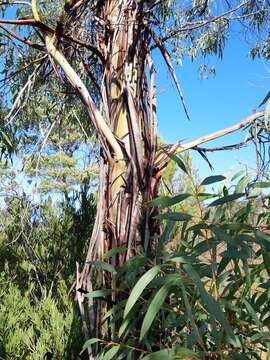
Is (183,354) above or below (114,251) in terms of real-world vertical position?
below

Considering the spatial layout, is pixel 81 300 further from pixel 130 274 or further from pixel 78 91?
pixel 78 91

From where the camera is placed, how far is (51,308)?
1.98 meters

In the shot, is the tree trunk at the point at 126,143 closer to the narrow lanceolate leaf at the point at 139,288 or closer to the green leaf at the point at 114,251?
the green leaf at the point at 114,251

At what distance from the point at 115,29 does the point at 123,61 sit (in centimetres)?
13

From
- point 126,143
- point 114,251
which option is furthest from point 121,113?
point 114,251

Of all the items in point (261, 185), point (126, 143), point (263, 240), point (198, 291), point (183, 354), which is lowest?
point (183, 354)

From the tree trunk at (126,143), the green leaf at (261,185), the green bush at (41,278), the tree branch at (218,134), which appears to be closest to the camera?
the green leaf at (261,185)

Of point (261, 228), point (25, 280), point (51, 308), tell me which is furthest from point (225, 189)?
point (25, 280)

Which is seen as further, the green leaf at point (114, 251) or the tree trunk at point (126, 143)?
the tree trunk at point (126, 143)

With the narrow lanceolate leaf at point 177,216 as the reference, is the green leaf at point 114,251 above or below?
below

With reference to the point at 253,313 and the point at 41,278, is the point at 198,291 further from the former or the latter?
the point at 41,278

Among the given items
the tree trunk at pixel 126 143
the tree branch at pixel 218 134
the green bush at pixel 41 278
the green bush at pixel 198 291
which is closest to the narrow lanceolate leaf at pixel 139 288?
the green bush at pixel 198 291

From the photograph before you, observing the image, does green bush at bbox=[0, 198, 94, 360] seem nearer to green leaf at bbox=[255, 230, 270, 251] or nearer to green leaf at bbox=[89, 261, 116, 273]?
green leaf at bbox=[89, 261, 116, 273]

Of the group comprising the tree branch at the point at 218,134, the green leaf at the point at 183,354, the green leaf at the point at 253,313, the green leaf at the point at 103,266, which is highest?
the tree branch at the point at 218,134
